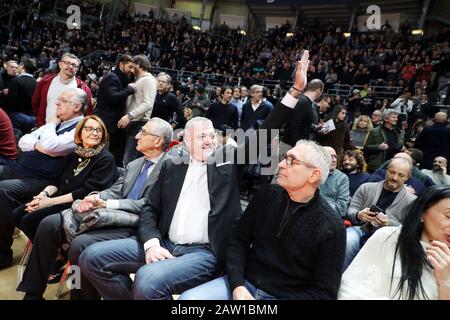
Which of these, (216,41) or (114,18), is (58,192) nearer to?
(216,41)

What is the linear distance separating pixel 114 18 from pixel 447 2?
1525cm

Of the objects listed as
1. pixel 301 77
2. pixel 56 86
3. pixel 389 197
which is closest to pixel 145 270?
pixel 301 77

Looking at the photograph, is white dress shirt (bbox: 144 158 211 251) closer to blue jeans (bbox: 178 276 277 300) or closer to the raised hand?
blue jeans (bbox: 178 276 277 300)

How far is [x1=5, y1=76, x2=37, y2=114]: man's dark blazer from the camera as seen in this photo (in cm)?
392

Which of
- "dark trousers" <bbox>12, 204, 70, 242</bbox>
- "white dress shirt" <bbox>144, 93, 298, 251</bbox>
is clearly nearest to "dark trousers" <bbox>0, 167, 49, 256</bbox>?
"dark trousers" <bbox>12, 204, 70, 242</bbox>

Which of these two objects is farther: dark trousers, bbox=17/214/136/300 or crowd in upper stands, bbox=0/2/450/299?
dark trousers, bbox=17/214/136/300

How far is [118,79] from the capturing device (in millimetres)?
3457

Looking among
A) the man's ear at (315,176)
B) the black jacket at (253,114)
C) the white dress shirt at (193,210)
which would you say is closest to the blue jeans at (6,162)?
the white dress shirt at (193,210)

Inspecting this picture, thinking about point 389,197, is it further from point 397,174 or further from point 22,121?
point 22,121

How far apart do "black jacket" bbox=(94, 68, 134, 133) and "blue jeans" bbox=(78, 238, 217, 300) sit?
67.3 inches

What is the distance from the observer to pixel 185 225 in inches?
77.9

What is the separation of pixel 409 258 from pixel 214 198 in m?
0.95

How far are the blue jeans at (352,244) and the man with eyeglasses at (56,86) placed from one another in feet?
7.99
